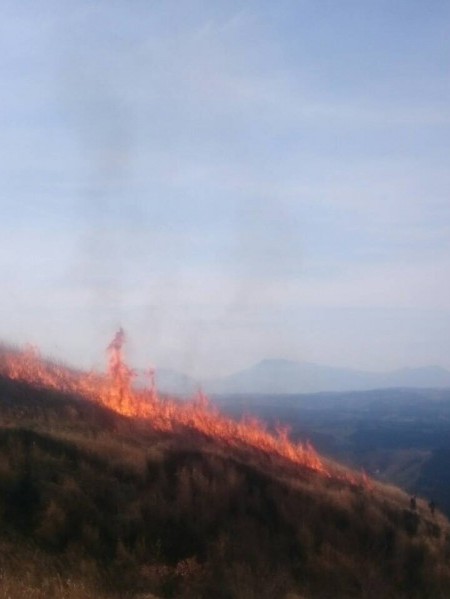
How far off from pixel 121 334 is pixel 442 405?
516 ft

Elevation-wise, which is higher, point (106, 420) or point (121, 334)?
point (121, 334)

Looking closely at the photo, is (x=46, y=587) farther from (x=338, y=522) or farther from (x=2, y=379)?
(x=2, y=379)

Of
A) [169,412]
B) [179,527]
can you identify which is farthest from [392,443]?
[179,527]

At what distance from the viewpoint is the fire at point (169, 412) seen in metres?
26.7

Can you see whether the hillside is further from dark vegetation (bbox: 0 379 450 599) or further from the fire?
the fire

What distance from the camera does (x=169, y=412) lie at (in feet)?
94.7

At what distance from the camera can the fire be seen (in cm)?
2673

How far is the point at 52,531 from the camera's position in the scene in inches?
575

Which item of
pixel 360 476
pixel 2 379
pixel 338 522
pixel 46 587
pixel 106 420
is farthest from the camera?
pixel 360 476

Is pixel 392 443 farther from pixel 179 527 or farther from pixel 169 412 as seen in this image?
pixel 179 527

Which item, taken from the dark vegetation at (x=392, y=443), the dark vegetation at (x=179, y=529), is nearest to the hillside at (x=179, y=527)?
the dark vegetation at (x=179, y=529)

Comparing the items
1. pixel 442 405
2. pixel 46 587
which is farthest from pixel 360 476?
pixel 442 405

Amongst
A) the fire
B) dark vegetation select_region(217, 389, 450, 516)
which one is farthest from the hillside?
dark vegetation select_region(217, 389, 450, 516)

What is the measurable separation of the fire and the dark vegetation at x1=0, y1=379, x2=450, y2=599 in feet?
14.2
